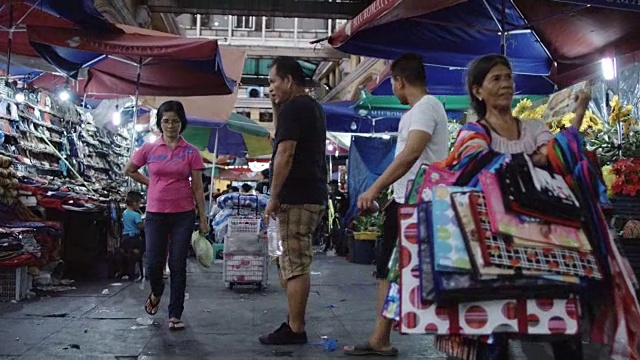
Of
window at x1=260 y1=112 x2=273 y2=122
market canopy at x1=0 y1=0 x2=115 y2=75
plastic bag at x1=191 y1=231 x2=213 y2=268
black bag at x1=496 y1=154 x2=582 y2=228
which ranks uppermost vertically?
window at x1=260 y1=112 x2=273 y2=122

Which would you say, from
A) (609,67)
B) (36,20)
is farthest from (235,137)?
(609,67)

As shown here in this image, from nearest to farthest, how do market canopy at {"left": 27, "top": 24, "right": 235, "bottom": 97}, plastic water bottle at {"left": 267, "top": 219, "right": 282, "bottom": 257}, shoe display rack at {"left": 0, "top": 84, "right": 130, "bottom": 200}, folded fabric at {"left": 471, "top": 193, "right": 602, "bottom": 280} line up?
1. folded fabric at {"left": 471, "top": 193, "right": 602, "bottom": 280}
2. plastic water bottle at {"left": 267, "top": 219, "right": 282, "bottom": 257}
3. market canopy at {"left": 27, "top": 24, "right": 235, "bottom": 97}
4. shoe display rack at {"left": 0, "top": 84, "right": 130, "bottom": 200}

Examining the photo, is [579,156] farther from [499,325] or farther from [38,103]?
[38,103]

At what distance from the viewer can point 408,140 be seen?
11.1 ft

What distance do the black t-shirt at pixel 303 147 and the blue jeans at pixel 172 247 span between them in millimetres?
1026

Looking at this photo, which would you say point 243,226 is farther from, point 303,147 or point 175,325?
point 303,147

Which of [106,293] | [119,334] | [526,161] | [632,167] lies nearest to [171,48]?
[106,293]

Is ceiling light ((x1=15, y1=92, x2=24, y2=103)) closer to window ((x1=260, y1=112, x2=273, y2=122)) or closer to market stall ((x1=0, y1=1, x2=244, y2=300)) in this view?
market stall ((x1=0, y1=1, x2=244, y2=300))

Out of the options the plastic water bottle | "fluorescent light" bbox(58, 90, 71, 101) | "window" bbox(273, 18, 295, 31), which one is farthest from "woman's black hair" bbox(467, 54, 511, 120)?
"window" bbox(273, 18, 295, 31)

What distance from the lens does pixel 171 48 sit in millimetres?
6500

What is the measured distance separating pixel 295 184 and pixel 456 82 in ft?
16.4

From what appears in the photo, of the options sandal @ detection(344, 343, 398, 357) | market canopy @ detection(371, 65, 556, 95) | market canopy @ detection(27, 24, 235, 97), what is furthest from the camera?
market canopy @ detection(371, 65, 556, 95)

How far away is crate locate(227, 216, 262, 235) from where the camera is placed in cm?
761

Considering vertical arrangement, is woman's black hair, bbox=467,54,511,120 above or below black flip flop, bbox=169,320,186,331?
above
